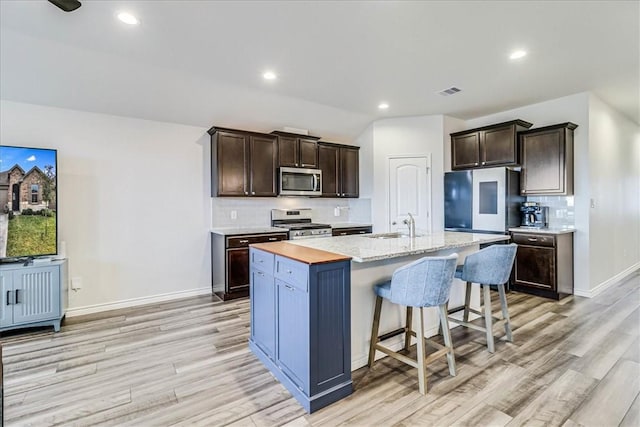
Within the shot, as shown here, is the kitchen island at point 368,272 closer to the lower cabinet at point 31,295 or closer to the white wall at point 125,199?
the white wall at point 125,199

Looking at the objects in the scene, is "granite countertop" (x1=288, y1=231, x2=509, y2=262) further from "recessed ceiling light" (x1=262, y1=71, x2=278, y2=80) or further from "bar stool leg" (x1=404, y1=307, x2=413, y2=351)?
"recessed ceiling light" (x1=262, y1=71, x2=278, y2=80)

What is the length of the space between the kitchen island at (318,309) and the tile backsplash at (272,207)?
225 centimetres

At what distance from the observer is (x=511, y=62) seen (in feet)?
11.0

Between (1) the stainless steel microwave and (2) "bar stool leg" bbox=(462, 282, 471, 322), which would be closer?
(2) "bar stool leg" bbox=(462, 282, 471, 322)

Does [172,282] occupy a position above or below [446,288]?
below

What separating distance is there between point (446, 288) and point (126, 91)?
3.88 m

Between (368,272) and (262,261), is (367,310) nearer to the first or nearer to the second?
(368,272)

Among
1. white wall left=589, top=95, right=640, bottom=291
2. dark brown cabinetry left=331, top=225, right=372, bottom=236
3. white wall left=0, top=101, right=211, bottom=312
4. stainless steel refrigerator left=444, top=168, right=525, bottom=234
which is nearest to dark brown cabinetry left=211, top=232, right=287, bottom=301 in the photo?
white wall left=0, top=101, right=211, bottom=312

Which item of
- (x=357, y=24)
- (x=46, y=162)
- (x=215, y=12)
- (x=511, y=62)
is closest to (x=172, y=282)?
(x=46, y=162)

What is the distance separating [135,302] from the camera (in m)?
4.14

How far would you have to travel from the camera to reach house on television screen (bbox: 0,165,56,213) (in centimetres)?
316

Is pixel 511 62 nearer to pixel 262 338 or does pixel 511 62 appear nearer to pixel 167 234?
pixel 262 338

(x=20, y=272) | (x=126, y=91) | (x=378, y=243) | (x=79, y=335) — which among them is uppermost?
(x=126, y=91)

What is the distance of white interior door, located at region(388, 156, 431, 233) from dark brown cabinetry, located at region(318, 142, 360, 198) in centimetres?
72
